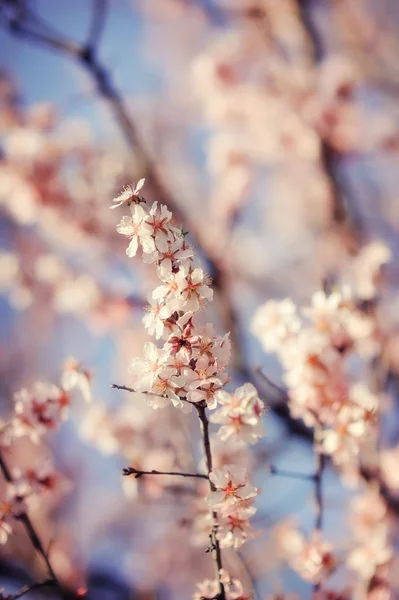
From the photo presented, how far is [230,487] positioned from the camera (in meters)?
1.60

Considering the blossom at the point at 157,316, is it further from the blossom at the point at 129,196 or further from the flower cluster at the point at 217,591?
the flower cluster at the point at 217,591

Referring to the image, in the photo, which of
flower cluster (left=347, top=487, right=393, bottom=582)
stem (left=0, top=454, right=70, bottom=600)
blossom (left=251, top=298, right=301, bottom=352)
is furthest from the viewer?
flower cluster (left=347, top=487, right=393, bottom=582)

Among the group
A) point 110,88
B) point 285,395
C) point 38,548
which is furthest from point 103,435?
point 110,88

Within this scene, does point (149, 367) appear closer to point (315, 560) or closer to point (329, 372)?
point (329, 372)

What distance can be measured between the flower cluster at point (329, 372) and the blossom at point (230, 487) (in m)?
0.72

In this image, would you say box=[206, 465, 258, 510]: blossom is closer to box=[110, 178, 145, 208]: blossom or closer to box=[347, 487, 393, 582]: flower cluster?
box=[110, 178, 145, 208]: blossom

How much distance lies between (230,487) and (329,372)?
0.90 metres

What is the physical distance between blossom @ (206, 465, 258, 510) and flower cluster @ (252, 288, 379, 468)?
0.72 m

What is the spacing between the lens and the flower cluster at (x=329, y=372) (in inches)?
84.0

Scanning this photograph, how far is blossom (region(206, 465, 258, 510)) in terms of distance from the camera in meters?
1.58

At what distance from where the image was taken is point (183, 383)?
1479mm

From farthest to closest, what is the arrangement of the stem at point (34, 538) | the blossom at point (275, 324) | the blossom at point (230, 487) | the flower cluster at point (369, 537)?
the flower cluster at point (369, 537)
the blossom at point (275, 324)
the stem at point (34, 538)
the blossom at point (230, 487)

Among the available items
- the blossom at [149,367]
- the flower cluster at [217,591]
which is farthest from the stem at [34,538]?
the blossom at [149,367]

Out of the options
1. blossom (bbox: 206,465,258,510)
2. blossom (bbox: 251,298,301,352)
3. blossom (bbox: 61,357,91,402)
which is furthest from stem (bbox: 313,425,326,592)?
blossom (bbox: 61,357,91,402)
